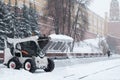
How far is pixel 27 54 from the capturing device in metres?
19.0

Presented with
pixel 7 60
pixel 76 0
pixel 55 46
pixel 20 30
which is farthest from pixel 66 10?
pixel 7 60

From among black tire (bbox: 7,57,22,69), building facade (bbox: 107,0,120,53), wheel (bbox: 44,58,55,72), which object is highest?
building facade (bbox: 107,0,120,53)

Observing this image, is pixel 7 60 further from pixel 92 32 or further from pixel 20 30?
pixel 92 32

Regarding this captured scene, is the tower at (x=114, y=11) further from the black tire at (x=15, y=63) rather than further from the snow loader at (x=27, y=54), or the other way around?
the black tire at (x=15, y=63)

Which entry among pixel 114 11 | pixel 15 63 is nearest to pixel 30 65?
pixel 15 63

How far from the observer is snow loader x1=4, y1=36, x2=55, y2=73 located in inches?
732

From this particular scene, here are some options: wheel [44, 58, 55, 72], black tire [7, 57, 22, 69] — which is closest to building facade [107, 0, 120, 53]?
wheel [44, 58, 55, 72]

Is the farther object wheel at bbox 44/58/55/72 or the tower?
the tower

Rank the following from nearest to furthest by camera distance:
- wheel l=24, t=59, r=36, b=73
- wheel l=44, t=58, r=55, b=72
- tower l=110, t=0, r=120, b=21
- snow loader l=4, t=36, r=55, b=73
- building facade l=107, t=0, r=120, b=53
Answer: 1. wheel l=24, t=59, r=36, b=73
2. snow loader l=4, t=36, r=55, b=73
3. wheel l=44, t=58, r=55, b=72
4. building facade l=107, t=0, r=120, b=53
5. tower l=110, t=0, r=120, b=21

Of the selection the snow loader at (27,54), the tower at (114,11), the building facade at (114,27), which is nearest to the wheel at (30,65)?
the snow loader at (27,54)

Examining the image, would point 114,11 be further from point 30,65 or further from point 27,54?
point 30,65

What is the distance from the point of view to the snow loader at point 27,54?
18597 millimetres

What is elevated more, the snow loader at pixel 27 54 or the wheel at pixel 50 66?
the snow loader at pixel 27 54

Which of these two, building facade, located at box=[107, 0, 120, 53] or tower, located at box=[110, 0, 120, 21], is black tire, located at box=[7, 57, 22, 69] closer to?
building facade, located at box=[107, 0, 120, 53]
